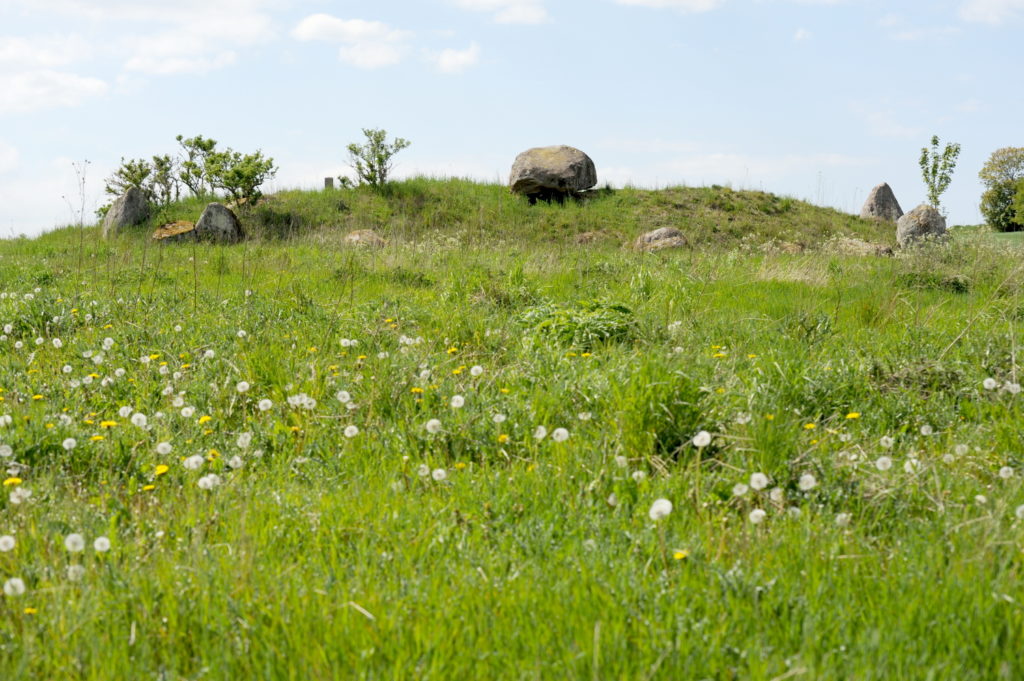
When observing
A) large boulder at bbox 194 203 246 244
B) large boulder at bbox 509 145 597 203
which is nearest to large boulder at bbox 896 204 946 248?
large boulder at bbox 509 145 597 203

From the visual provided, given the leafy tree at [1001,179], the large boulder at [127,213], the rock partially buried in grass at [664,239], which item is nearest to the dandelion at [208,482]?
the rock partially buried in grass at [664,239]

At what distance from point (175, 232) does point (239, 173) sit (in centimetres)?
468

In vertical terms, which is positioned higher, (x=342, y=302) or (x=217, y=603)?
(x=342, y=302)

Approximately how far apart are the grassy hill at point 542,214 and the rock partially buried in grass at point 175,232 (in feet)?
5.53

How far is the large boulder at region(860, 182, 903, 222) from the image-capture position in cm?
3142

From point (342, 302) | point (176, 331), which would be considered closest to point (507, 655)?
point (176, 331)

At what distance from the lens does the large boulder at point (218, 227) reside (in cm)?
2035

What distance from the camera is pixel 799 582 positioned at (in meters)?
2.68

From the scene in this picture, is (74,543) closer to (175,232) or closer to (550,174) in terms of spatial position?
(175,232)

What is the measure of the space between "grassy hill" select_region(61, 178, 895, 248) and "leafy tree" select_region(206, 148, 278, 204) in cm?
64

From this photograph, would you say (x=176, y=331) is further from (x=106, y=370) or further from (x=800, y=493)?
(x=800, y=493)

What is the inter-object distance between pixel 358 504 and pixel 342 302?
564 cm

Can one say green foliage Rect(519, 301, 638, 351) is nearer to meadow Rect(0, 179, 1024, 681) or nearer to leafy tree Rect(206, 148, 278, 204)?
meadow Rect(0, 179, 1024, 681)

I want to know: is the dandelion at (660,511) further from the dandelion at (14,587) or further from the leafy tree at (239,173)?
the leafy tree at (239,173)
